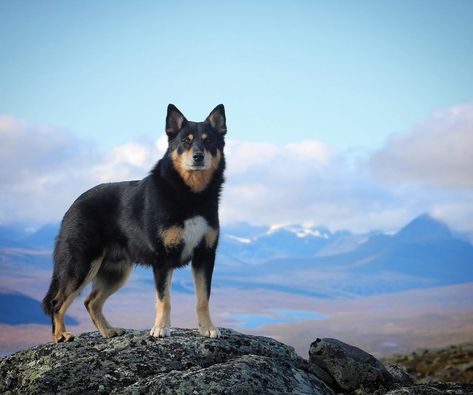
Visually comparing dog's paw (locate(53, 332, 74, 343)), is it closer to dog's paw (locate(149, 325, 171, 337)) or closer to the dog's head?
dog's paw (locate(149, 325, 171, 337))

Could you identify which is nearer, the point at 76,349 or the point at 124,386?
the point at 124,386

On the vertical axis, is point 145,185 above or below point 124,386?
above

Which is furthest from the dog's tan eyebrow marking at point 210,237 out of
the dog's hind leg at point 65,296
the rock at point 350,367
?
the rock at point 350,367

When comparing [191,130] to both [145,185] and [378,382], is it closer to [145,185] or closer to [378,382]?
[145,185]

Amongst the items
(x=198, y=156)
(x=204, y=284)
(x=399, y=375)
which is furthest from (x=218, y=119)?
(x=399, y=375)

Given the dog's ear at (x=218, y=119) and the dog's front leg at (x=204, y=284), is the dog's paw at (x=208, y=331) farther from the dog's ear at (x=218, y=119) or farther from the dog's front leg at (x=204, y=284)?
the dog's ear at (x=218, y=119)

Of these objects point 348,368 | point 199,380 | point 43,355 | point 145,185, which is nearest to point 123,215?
point 145,185

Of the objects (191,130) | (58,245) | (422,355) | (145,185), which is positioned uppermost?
(191,130)

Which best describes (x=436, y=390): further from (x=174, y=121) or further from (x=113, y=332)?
(x=174, y=121)

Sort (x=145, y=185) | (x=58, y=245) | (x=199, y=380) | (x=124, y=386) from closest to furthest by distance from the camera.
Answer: (x=199, y=380) → (x=124, y=386) → (x=145, y=185) → (x=58, y=245)

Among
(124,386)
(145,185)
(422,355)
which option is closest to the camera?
(124,386)
